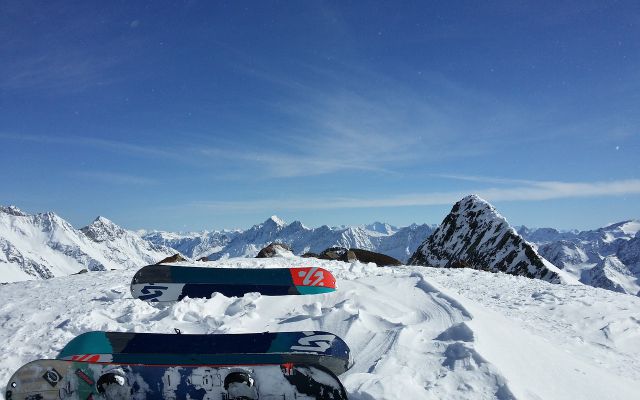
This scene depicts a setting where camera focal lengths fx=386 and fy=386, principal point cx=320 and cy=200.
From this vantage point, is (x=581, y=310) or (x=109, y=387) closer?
(x=109, y=387)

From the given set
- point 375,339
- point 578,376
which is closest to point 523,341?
point 578,376

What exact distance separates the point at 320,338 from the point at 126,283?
9513 mm

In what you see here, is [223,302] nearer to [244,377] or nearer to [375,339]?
[375,339]

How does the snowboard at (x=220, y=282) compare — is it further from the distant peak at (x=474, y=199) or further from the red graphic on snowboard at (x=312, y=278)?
the distant peak at (x=474, y=199)

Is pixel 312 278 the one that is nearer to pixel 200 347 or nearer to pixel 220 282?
pixel 220 282

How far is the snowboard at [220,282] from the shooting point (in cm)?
1059

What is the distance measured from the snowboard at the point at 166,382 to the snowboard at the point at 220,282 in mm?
5883

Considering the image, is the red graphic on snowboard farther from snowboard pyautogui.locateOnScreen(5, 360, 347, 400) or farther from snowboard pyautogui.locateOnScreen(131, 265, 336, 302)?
snowboard pyautogui.locateOnScreen(5, 360, 347, 400)

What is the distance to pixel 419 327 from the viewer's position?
7.29 meters

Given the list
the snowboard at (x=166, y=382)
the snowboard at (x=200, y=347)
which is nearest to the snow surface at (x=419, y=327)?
the snowboard at (x=200, y=347)

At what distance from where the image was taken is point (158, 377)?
182 inches

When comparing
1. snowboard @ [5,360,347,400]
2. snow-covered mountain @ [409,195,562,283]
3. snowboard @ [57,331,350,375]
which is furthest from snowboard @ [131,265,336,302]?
snow-covered mountain @ [409,195,562,283]

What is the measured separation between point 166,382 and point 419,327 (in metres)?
4.58

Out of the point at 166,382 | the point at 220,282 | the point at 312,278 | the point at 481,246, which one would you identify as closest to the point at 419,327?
the point at 312,278
